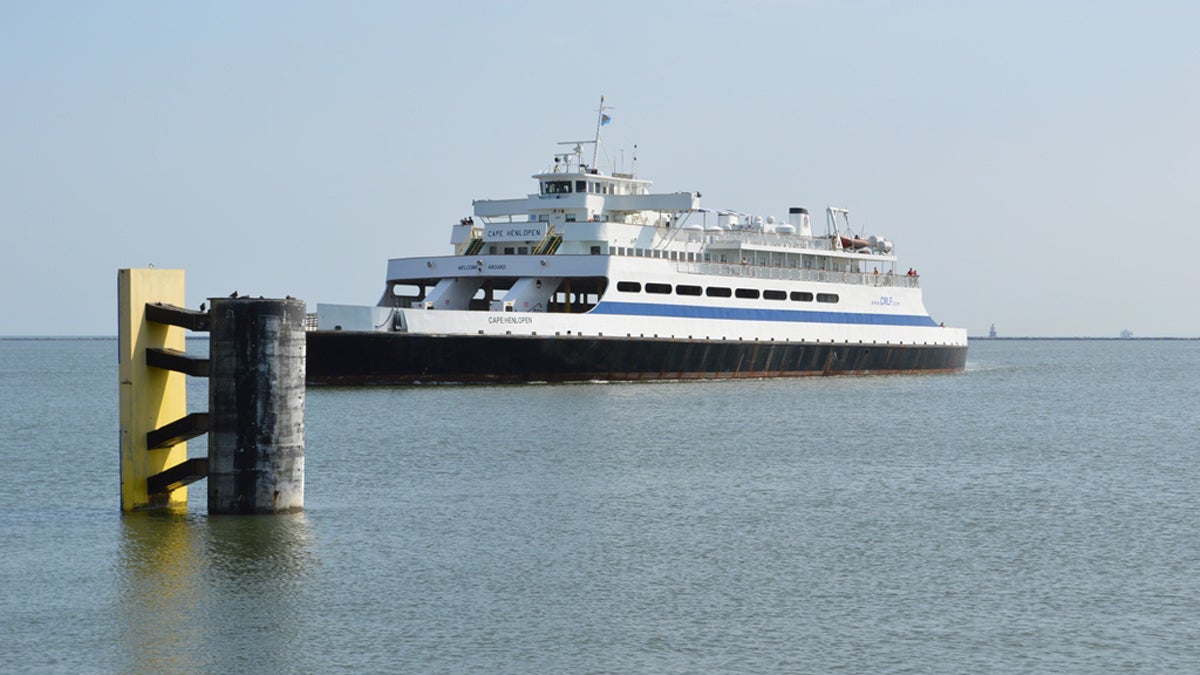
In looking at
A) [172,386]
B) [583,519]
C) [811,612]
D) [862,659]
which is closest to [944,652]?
[862,659]

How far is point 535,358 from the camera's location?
42.3 meters

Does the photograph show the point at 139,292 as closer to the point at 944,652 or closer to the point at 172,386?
the point at 172,386

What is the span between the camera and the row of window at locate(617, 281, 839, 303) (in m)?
46.0

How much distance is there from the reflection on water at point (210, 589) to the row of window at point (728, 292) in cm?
2864

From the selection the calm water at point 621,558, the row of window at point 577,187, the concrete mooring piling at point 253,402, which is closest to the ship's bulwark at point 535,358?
the row of window at point 577,187

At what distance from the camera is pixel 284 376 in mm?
17297

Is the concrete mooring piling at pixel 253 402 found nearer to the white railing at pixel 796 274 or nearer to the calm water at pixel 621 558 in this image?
the calm water at pixel 621 558

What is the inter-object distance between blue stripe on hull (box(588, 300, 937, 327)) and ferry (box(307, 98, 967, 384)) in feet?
0.21

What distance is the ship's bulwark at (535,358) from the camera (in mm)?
39750

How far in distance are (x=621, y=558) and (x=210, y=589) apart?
14.6 ft

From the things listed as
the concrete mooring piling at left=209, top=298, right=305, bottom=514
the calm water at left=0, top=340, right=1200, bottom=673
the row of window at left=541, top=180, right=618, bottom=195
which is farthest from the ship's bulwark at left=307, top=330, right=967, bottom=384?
the concrete mooring piling at left=209, top=298, right=305, bottom=514

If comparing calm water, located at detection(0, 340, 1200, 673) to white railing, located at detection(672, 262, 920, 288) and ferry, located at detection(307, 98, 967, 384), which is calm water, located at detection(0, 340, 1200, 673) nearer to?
ferry, located at detection(307, 98, 967, 384)

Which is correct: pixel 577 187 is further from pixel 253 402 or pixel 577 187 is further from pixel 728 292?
pixel 253 402

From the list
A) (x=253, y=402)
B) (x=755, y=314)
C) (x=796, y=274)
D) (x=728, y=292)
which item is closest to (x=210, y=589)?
(x=253, y=402)
